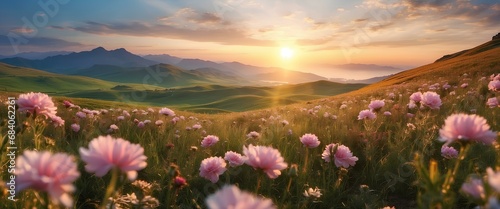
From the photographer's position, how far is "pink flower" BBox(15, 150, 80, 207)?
959mm

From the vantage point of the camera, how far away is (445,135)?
141 centimetres

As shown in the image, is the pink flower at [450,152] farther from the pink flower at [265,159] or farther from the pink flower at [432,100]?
the pink flower at [265,159]

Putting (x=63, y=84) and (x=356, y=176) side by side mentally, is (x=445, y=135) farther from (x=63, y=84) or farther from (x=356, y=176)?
(x=63, y=84)

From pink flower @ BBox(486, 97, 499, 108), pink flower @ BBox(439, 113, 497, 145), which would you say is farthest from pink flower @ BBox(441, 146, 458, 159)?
pink flower @ BBox(439, 113, 497, 145)

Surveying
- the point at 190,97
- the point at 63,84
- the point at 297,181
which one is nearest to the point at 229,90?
the point at 190,97

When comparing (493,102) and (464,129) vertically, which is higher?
(464,129)

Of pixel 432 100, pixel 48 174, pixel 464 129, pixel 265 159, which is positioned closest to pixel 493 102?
pixel 432 100

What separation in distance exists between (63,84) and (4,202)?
567 feet

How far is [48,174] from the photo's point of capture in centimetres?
100

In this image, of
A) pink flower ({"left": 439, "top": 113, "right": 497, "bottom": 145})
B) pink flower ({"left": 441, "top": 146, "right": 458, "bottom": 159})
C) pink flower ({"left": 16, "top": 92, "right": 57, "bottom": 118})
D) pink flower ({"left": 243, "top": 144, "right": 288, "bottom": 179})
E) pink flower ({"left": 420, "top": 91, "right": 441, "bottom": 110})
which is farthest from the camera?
pink flower ({"left": 420, "top": 91, "right": 441, "bottom": 110})

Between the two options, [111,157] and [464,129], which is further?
[464,129]

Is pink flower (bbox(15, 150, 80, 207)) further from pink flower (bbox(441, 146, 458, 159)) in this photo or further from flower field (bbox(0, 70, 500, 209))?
pink flower (bbox(441, 146, 458, 159))

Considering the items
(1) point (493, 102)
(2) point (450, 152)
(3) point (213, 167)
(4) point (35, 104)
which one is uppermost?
(4) point (35, 104)

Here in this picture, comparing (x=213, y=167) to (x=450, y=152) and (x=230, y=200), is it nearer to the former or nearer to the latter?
(x=230, y=200)
